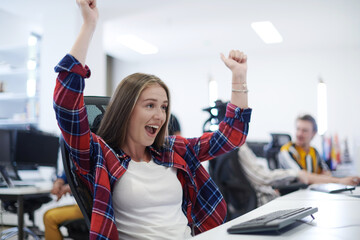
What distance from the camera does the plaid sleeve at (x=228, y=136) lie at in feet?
4.96

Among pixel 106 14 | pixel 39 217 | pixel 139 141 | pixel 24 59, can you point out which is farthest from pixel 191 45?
pixel 139 141

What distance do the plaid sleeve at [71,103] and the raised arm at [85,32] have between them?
0.03 m

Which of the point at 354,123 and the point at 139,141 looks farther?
the point at 354,123

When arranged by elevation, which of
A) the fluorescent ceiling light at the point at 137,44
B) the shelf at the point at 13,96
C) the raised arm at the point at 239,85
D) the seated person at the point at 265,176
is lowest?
the seated person at the point at 265,176

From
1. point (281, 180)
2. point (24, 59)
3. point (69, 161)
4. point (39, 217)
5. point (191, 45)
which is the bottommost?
point (39, 217)

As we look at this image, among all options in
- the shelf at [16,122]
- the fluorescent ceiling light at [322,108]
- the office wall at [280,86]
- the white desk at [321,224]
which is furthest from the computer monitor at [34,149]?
the fluorescent ceiling light at [322,108]

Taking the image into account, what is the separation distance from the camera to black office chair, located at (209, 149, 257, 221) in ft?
8.58

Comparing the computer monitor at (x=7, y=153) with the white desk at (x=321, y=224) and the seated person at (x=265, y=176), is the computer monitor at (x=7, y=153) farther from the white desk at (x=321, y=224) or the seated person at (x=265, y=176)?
the white desk at (x=321, y=224)

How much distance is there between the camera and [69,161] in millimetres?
1270

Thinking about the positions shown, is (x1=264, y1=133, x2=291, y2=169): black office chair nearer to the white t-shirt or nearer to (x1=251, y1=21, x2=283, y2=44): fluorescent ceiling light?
the white t-shirt

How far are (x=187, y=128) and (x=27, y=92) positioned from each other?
3557 millimetres

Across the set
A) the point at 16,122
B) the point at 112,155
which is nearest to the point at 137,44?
the point at 16,122

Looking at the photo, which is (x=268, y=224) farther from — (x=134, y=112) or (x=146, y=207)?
(x=134, y=112)

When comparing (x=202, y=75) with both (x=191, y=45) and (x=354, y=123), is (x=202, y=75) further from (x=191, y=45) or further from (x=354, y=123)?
(x=354, y=123)
